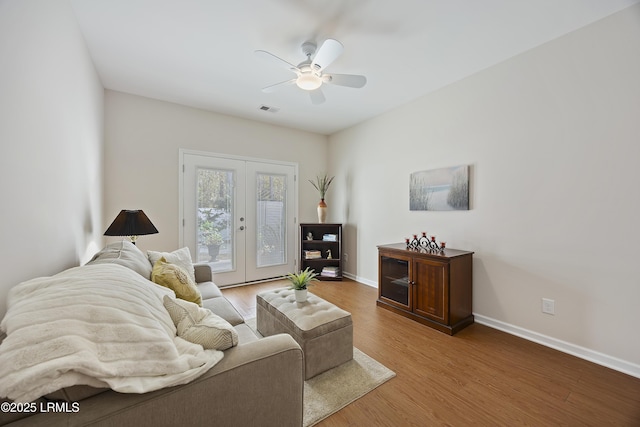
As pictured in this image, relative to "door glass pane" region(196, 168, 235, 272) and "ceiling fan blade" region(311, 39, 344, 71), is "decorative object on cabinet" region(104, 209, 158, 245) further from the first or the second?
"ceiling fan blade" region(311, 39, 344, 71)

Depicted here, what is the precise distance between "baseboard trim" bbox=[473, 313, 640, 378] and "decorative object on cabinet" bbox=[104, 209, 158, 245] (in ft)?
11.7

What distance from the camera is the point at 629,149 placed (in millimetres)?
1897

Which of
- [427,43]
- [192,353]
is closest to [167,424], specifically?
[192,353]

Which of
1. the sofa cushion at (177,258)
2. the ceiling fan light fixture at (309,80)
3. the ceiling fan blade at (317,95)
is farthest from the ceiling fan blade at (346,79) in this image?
the sofa cushion at (177,258)

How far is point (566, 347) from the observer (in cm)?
217

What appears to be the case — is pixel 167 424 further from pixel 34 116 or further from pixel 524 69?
pixel 524 69

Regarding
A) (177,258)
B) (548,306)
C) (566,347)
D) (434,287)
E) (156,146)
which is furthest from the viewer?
(156,146)

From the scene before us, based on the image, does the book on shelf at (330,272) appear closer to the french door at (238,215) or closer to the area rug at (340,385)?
the french door at (238,215)

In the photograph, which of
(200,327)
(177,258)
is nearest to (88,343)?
(200,327)

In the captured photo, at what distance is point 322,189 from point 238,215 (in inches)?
62.1

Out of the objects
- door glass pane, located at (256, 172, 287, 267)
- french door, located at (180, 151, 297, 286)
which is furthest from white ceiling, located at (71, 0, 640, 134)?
door glass pane, located at (256, 172, 287, 267)

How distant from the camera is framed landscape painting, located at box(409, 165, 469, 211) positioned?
2855 mm

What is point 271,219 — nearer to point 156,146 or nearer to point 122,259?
point 156,146

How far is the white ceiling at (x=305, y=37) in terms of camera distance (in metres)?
1.89
